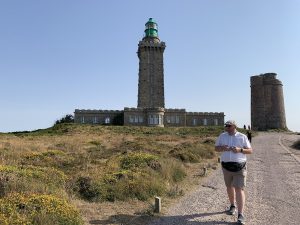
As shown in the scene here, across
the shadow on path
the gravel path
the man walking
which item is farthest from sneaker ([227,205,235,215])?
the shadow on path

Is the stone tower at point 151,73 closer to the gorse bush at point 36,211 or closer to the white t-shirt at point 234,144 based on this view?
the white t-shirt at point 234,144

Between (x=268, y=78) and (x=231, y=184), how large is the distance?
72256 millimetres

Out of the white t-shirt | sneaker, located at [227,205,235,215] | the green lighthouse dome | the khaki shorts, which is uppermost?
the green lighthouse dome

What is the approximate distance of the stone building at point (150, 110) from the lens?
213 ft

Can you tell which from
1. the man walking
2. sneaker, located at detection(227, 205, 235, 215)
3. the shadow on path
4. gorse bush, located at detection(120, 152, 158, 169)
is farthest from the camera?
gorse bush, located at detection(120, 152, 158, 169)

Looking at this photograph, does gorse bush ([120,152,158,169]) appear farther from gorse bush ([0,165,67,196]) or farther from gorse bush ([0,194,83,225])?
gorse bush ([0,194,83,225])

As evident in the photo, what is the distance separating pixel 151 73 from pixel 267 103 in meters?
23.9

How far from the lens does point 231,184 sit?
25.7 feet

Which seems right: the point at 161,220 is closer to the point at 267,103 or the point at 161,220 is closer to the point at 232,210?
the point at 232,210

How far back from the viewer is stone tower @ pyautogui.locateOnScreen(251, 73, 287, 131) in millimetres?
72875

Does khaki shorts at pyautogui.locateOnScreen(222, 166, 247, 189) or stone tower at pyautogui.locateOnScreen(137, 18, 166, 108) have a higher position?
stone tower at pyautogui.locateOnScreen(137, 18, 166, 108)

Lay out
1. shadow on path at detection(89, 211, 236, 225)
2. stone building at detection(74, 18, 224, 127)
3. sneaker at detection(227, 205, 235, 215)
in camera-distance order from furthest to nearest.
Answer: stone building at detection(74, 18, 224, 127) < sneaker at detection(227, 205, 235, 215) < shadow on path at detection(89, 211, 236, 225)

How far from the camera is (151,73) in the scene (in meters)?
72.8

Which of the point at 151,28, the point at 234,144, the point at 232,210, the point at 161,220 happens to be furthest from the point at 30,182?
the point at 151,28
